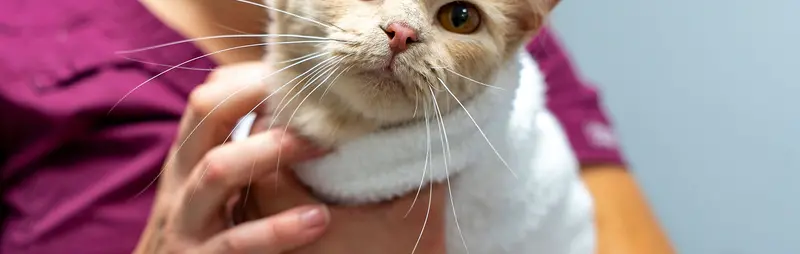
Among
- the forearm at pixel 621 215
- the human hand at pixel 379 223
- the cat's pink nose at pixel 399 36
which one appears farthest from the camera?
the forearm at pixel 621 215

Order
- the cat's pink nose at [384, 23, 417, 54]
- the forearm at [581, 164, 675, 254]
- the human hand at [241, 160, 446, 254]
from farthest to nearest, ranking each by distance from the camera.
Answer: the forearm at [581, 164, 675, 254]
the human hand at [241, 160, 446, 254]
the cat's pink nose at [384, 23, 417, 54]

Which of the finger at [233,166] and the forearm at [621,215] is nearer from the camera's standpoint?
the finger at [233,166]

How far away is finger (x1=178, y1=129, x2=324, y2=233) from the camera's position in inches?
23.6

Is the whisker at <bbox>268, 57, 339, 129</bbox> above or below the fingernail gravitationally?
above

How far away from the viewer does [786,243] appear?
1.14 meters

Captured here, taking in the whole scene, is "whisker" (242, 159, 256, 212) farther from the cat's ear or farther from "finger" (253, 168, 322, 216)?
the cat's ear

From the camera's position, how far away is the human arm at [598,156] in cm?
92

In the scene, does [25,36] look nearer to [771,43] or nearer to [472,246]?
[472,246]

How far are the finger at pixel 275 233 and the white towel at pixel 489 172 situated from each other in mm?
36

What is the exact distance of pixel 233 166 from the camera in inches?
23.6

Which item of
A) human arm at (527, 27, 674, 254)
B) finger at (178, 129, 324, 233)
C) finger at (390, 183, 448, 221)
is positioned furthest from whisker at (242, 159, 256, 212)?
human arm at (527, 27, 674, 254)

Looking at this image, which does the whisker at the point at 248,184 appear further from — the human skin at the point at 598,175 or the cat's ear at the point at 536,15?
the cat's ear at the point at 536,15

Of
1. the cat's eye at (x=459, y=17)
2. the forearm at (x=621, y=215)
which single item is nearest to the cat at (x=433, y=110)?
the cat's eye at (x=459, y=17)

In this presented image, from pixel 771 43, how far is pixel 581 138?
0.35 meters
